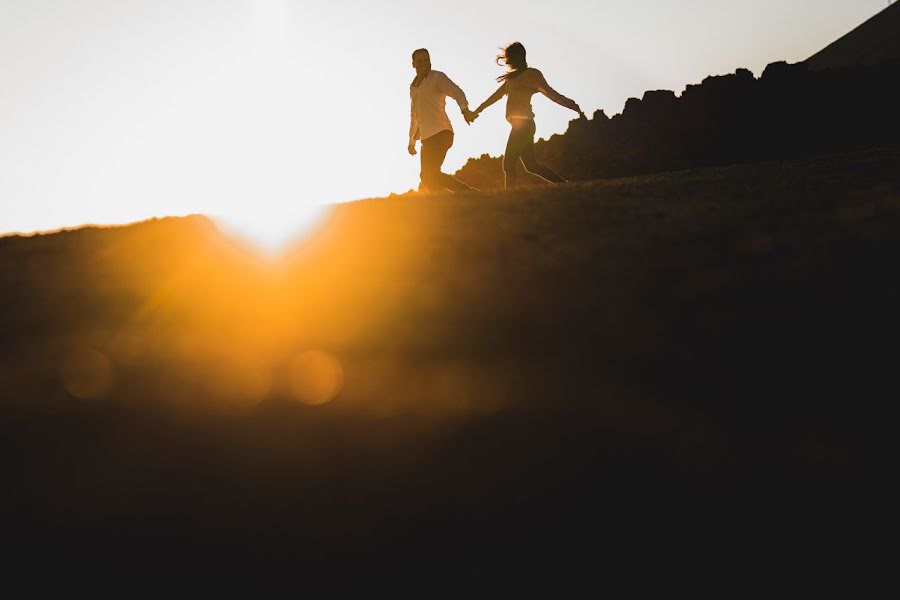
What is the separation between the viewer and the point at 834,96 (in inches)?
2110

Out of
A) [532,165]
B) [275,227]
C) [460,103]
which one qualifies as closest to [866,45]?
[532,165]

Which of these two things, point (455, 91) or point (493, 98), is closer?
point (455, 91)

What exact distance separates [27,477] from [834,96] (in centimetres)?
6286

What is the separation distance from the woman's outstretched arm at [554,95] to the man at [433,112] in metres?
1.05

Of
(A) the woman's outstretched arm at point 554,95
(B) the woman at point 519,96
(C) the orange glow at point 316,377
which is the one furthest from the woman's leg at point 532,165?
(C) the orange glow at point 316,377

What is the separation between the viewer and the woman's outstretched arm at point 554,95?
920cm

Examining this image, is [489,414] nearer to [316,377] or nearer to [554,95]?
[316,377]

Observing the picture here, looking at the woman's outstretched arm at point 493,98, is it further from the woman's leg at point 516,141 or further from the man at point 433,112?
the woman's leg at point 516,141

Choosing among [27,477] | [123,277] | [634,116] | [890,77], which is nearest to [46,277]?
[123,277]

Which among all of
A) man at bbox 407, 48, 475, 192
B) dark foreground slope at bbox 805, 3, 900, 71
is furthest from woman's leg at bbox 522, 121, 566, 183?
dark foreground slope at bbox 805, 3, 900, 71

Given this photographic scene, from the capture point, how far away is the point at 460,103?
9352 millimetres

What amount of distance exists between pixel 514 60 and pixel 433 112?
53.2 inches

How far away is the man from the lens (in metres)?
9.33

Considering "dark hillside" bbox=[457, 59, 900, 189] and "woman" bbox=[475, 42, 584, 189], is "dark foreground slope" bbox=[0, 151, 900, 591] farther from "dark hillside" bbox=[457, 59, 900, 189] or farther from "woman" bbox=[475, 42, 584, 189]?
"dark hillside" bbox=[457, 59, 900, 189]
